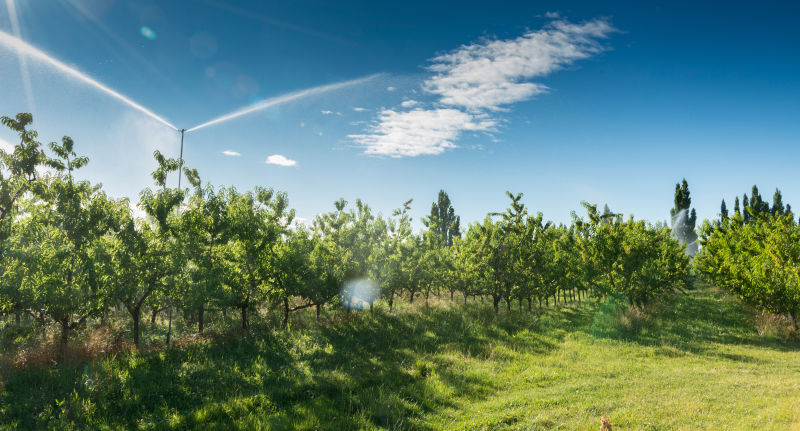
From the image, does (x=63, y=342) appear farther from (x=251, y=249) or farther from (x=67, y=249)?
(x=251, y=249)

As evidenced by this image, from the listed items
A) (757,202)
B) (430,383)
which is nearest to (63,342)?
(430,383)

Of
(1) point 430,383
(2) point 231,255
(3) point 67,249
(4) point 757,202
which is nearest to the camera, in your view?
(1) point 430,383

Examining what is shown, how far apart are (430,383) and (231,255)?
13.2m

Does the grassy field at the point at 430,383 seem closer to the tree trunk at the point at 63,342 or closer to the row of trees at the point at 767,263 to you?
the tree trunk at the point at 63,342

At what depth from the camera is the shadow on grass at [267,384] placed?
10.1 meters

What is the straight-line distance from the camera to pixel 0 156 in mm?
14266

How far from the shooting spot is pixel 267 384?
12859mm

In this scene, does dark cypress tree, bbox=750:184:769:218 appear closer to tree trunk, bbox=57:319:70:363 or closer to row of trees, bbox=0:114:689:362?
row of trees, bbox=0:114:689:362

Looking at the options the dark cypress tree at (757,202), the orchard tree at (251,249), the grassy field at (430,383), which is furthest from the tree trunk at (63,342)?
the dark cypress tree at (757,202)

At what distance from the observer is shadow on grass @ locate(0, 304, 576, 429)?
33.3 ft

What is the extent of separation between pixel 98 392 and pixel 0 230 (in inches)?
288

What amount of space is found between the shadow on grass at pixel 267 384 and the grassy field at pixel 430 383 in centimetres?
5

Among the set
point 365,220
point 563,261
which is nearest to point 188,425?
point 365,220

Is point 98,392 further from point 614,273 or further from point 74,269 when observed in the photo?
point 614,273
